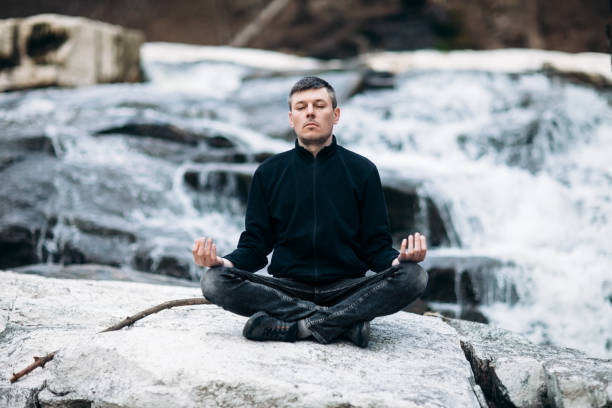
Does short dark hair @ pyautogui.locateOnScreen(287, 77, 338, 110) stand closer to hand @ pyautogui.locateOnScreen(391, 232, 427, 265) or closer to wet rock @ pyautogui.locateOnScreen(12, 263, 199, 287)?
hand @ pyautogui.locateOnScreen(391, 232, 427, 265)

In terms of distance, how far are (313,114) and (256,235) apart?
615 millimetres

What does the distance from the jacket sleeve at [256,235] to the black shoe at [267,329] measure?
265 millimetres

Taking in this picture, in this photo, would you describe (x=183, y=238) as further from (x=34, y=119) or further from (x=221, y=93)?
(x=221, y=93)

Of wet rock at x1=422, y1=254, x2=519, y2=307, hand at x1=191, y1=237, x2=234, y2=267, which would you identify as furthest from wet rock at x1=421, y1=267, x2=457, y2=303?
hand at x1=191, y1=237, x2=234, y2=267

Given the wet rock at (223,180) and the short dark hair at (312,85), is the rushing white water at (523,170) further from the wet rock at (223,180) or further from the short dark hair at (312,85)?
the short dark hair at (312,85)

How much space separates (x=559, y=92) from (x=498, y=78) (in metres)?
1.11

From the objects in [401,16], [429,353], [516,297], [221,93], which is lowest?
[516,297]

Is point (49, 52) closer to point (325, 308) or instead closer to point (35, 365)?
point (35, 365)

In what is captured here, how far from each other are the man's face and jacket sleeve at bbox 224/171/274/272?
31 centimetres

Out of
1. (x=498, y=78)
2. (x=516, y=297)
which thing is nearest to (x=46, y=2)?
(x=498, y=78)

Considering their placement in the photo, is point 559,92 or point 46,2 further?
point 46,2

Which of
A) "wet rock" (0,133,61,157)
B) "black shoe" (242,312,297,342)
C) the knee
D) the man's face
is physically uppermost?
the man's face

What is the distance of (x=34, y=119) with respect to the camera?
8.67 meters

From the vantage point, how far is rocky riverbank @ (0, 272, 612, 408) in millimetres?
2291
